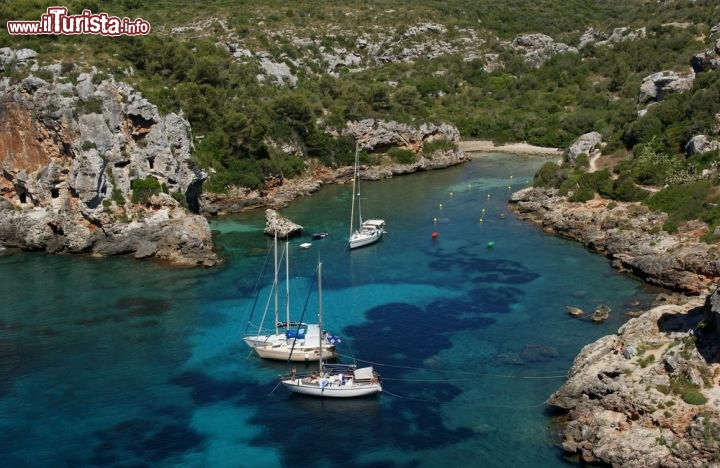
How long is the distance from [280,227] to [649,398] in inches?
1536

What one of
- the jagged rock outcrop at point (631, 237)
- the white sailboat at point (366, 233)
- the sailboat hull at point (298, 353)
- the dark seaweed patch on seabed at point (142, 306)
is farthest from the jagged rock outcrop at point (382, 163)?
the sailboat hull at point (298, 353)

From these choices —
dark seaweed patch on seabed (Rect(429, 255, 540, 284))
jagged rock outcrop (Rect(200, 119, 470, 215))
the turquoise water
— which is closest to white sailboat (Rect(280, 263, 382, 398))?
the turquoise water

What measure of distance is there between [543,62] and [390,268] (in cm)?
9123

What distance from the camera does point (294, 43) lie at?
126 meters

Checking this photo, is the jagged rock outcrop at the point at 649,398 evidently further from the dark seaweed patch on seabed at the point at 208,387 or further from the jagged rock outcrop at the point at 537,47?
the jagged rock outcrop at the point at 537,47

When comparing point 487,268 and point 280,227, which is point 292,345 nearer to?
point 487,268

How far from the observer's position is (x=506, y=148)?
110 meters

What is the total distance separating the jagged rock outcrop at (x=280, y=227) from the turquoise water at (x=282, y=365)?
1.10m

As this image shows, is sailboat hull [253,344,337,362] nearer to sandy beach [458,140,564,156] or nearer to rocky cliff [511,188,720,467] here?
rocky cliff [511,188,720,467]

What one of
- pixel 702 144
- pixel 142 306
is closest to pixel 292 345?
pixel 142 306

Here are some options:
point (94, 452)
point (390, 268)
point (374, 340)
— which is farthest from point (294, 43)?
point (94, 452)

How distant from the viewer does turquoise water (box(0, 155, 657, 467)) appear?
31.8 meters

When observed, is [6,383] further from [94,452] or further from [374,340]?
[374,340]

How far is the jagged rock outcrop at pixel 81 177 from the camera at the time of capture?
194 ft
